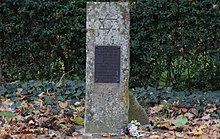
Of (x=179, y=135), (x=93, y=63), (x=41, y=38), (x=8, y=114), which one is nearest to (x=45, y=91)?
(x=8, y=114)

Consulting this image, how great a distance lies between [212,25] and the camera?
29.9ft

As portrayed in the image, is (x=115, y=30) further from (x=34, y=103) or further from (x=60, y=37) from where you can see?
(x=60, y=37)

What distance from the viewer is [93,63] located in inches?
223

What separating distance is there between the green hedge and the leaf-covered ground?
1.45m

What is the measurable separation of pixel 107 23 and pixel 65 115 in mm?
1527

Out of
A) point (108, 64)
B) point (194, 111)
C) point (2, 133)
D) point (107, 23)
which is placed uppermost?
point (107, 23)

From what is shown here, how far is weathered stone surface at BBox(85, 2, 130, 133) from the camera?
5.63 m

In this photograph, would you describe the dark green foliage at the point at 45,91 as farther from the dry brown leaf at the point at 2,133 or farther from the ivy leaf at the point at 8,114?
the dry brown leaf at the point at 2,133

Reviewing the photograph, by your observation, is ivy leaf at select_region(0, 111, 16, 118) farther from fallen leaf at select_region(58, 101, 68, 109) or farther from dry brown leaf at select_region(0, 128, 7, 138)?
fallen leaf at select_region(58, 101, 68, 109)

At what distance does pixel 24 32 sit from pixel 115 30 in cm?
435

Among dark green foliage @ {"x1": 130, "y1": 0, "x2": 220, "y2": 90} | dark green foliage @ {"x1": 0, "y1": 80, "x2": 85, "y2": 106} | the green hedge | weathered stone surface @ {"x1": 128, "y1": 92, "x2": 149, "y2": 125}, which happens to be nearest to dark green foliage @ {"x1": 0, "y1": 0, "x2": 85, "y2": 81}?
the green hedge

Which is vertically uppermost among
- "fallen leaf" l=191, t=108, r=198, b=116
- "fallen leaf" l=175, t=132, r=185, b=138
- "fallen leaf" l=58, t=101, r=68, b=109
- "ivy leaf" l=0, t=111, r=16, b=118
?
"ivy leaf" l=0, t=111, r=16, b=118

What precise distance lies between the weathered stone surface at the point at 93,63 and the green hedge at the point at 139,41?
368 centimetres

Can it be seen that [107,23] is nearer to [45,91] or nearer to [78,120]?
[78,120]
